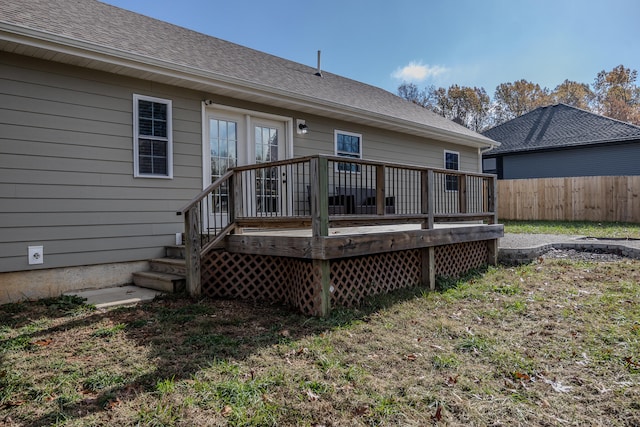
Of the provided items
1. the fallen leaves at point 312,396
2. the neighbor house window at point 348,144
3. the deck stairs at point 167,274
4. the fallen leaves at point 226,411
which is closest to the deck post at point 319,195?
the fallen leaves at point 312,396

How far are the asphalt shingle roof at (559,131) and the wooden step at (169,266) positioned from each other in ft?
59.3

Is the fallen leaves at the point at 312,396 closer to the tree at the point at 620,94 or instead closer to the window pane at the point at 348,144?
the window pane at the point at 348,144

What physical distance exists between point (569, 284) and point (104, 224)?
666cm

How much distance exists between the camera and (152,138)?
6.07 m

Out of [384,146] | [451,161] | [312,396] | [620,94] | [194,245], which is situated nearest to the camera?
[312,396]

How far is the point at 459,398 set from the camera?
8.84ft

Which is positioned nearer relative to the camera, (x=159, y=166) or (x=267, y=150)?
(x=159, y=166)

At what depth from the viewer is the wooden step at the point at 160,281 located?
5.29m

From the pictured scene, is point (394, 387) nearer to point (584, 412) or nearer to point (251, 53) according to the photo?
point (584, 412)

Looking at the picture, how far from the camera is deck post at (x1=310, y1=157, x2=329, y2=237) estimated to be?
4.41m

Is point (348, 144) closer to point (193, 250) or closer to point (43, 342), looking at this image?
point (193, 250)

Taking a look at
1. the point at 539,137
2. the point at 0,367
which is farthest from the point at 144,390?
the point at 539,137

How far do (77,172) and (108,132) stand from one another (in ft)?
2.26

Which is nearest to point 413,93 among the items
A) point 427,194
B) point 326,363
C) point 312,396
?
point 427,194
